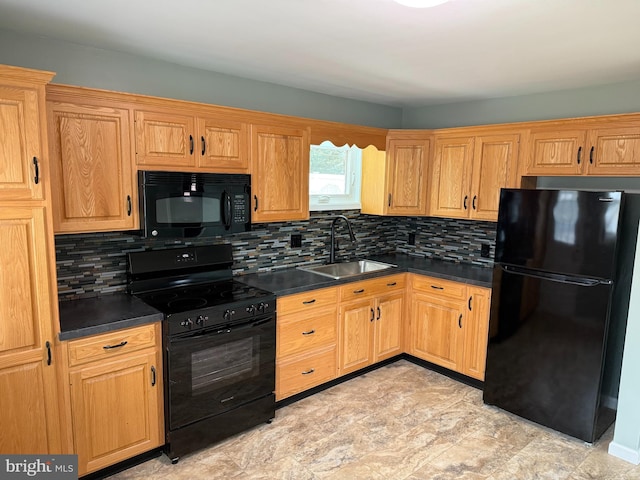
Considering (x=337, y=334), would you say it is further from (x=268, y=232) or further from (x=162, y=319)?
(x=162, y=319)

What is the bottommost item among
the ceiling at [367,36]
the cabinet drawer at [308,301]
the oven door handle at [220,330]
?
the oven door handle at [220,330]

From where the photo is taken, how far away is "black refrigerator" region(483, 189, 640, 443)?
268cm

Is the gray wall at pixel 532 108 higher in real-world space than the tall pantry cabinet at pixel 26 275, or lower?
higher

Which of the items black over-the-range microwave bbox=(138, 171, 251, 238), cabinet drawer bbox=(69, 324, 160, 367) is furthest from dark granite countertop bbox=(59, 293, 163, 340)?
black over-the-range microwave bbox=(138, 171, 251, 238)

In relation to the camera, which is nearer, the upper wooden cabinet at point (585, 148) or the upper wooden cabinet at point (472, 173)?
the upper wooden cabinet at point (585, 148)

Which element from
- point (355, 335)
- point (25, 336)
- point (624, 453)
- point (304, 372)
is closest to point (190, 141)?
point (25, 336)

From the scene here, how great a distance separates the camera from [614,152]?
117 inches

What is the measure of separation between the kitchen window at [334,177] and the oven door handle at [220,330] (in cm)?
136

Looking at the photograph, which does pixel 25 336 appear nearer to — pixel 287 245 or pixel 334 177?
pixel 287 245

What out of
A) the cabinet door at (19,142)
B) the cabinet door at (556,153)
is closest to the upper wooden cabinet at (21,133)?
the cabinet door at (19,142)

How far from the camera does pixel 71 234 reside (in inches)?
102

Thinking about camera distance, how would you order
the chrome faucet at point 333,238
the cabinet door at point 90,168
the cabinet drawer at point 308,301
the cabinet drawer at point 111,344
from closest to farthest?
1. the cabinet drawer at point 111,344
2. the cabinet door at point 90,168
3. the cabinet drawer at point 308,301
4. the chrome faucet at point 333,238

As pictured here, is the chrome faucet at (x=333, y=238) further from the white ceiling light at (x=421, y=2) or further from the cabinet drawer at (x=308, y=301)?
the white ceiling light at (x=421, y=2)

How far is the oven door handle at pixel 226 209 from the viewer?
9.48 feet
